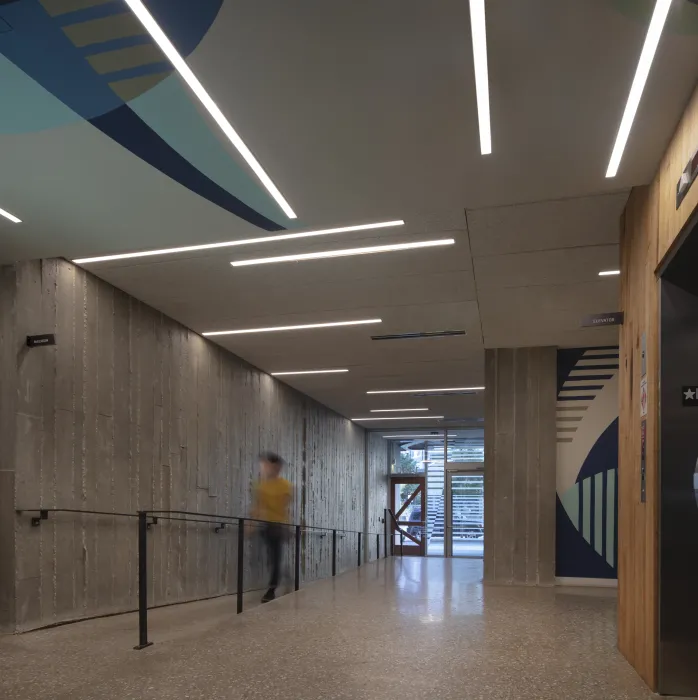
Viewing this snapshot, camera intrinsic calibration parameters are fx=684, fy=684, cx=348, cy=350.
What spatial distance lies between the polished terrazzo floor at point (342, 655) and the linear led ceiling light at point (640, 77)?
2.67 meters

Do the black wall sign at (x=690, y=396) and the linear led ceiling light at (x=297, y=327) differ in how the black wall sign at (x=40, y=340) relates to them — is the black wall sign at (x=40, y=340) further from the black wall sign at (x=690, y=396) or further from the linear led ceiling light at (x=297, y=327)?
the black wall sign at (x=690, y=396)

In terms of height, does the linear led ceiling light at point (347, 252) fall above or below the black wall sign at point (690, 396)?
above

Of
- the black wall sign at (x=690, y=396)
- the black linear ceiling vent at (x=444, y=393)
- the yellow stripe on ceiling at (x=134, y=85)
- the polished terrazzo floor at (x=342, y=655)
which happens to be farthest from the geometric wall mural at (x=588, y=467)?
the yellow stripe on ceiling at (x=134, y=85)

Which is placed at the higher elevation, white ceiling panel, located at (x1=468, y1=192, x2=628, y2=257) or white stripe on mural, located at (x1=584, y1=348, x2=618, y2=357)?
white ceiling panel, located at (x1=468, y1=192, x2=628, y2=257)

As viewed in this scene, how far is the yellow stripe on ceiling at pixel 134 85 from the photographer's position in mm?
2961

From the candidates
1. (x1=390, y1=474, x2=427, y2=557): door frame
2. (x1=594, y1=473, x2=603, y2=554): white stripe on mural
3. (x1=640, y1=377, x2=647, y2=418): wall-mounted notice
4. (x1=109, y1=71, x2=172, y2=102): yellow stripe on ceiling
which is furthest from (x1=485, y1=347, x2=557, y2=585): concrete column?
(x1=390, y1=474, x2=427, y2=557): door frame

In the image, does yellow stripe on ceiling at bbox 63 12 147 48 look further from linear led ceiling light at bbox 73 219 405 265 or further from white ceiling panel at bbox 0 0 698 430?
linear led ceiling light at bbox 73 219 405 265

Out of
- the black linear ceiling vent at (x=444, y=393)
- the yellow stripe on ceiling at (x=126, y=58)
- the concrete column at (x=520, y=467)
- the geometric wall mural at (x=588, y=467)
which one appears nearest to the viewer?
Result: the yellow stripe on ceiling at (x=126, y=58)

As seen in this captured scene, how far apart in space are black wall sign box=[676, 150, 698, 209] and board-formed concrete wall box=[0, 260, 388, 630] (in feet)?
14.9

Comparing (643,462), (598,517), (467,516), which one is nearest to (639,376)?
(643,462)

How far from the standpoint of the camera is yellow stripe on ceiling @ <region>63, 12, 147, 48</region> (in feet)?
8.55

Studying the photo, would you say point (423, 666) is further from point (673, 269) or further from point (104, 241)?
point (104, 241)

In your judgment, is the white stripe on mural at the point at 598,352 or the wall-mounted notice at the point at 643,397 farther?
the white stripe on mural at the point at 598,352

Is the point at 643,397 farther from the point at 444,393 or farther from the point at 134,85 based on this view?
the point at 444,393
